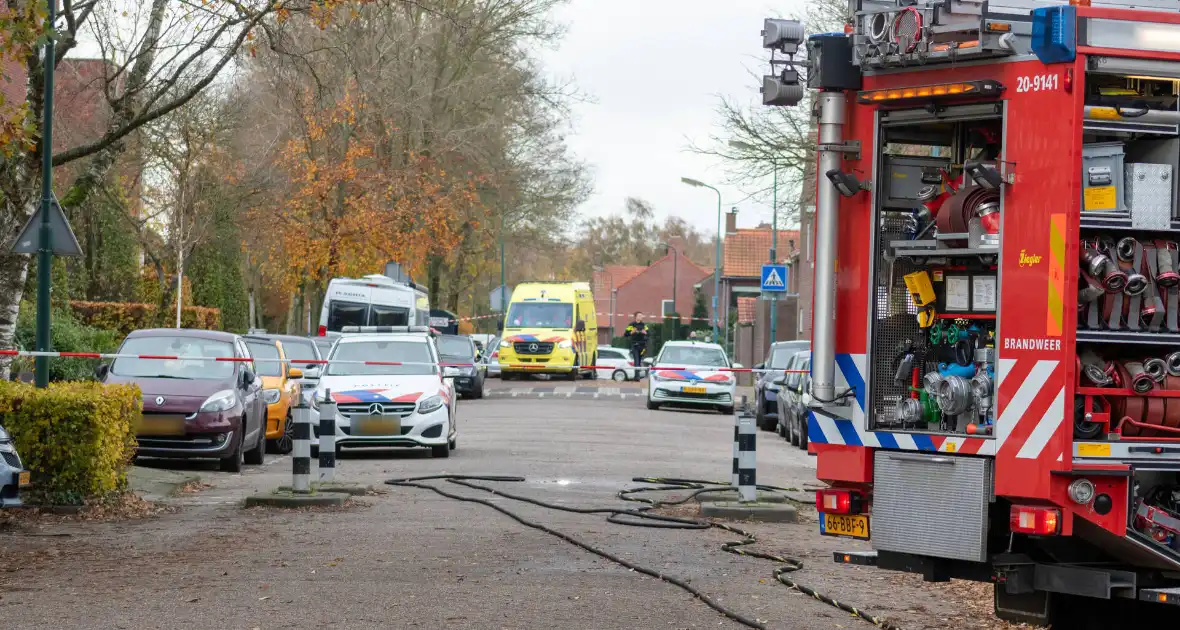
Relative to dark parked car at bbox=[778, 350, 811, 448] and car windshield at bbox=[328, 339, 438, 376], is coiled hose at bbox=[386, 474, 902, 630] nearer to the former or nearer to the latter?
car windshield at bbox=[328, 339, 438, 376]

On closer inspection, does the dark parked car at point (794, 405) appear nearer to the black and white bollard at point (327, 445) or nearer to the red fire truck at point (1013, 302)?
the black and white bollard at point (327, 445)

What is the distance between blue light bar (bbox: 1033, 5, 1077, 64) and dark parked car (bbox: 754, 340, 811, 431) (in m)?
21.9

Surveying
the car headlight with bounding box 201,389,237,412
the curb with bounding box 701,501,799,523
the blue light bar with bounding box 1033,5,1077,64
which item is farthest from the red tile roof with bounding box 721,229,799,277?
the blue light bar with bounding box 1033,5,1077,64

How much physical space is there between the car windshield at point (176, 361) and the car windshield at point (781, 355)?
12948mm

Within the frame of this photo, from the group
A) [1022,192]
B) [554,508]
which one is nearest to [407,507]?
[554,508]

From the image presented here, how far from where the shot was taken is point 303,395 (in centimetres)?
2450

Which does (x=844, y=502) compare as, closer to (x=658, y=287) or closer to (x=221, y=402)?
(x=221, y=402)

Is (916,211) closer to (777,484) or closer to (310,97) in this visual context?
(777,484)

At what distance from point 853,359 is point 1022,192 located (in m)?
1.29

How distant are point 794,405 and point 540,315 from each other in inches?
959

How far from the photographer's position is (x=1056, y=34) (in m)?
7.01

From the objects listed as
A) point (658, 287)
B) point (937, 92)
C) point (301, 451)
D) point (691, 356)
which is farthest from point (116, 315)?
point (658, 287)

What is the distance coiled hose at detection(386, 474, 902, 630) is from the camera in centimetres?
933

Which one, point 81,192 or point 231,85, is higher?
point 231,85
